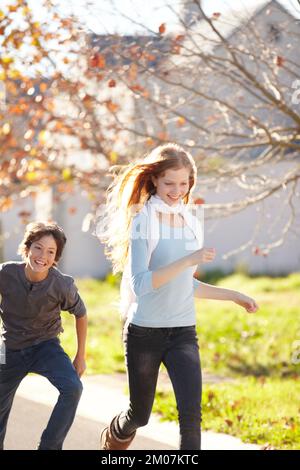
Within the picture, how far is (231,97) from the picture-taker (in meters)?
9.96

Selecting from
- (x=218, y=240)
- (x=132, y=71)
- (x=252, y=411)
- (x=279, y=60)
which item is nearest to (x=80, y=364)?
(x=252, y=411)

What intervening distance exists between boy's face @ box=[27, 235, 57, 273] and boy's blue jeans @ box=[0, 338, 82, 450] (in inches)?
17.0

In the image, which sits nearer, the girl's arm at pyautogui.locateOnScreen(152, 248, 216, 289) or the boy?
the girl's arm at pyautogui.locateOnScreen(152, 248, 216, 289)

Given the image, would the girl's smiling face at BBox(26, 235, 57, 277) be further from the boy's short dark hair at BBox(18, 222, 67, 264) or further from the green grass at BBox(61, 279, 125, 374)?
the green grass at BBox(61, 279, 125, 374)

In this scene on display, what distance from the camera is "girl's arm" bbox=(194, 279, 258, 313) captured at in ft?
16.0

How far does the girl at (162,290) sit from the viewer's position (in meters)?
4.87

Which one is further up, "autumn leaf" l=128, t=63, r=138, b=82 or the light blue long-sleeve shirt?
"autumn leaf" l=128, t=63, r=138, b=82

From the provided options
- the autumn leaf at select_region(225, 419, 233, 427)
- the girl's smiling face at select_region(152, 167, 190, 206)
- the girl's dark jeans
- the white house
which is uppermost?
the white house

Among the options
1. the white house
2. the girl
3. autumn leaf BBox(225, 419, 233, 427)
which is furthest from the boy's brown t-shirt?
the white house

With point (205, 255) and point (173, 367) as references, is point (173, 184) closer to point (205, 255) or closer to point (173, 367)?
point (205, 255)

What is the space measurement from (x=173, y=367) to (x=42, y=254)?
35.9 inches

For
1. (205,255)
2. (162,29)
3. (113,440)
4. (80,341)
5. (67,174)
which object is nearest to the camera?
(205,255)

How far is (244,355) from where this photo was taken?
38.1 ft

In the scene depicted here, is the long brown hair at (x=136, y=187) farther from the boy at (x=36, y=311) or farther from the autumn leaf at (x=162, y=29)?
the autumn leaf at (x=162, y=29)
